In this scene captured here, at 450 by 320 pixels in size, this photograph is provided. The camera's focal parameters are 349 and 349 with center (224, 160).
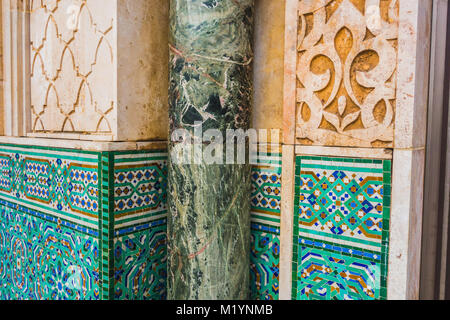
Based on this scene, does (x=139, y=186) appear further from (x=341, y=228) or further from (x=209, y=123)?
(x=341, y=228)

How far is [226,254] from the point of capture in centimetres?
119

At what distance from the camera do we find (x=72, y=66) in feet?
4.69

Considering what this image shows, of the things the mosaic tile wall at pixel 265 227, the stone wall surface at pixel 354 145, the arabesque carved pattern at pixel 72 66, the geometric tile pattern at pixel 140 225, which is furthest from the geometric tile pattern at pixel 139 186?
Result: the stone wall surface at pixel 354 145

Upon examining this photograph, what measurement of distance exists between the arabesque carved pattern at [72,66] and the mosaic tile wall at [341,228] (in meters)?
0.76

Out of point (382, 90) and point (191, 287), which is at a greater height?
point (382, 90)

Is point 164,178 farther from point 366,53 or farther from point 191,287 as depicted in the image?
point 366,53

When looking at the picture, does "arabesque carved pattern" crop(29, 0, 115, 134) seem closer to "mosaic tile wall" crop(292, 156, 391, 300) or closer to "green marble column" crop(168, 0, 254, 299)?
"green marble column" crop(168, 0, 254, 299)

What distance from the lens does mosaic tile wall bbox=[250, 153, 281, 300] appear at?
4.18 ft

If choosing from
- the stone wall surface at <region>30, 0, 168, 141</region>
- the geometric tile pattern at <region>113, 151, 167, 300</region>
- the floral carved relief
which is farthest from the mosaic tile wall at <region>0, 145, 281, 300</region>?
the floral carved relief

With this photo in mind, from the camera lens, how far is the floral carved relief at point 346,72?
0.99 m

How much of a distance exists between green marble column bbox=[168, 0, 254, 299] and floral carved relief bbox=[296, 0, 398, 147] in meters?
0.21

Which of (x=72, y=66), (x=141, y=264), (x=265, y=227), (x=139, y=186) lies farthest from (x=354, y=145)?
(x=72, y=66)

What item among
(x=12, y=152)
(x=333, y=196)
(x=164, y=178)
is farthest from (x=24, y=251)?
(x=333, y=196)

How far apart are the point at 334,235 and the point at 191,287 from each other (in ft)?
1.67
